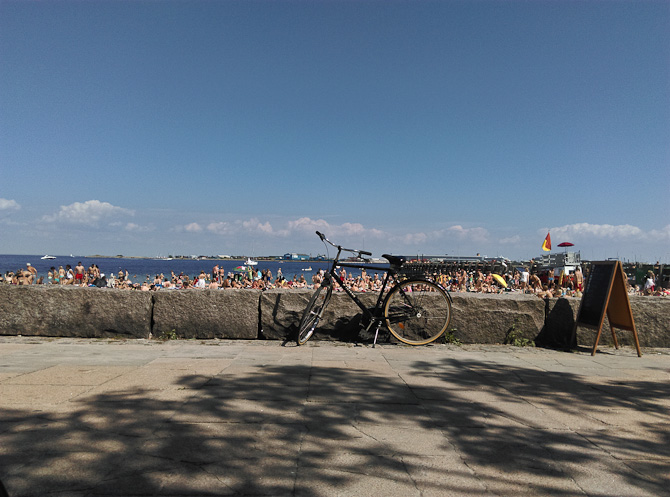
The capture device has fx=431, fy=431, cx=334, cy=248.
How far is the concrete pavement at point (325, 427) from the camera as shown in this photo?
2160 millimetres

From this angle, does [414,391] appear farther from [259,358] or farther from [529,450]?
[259,358]

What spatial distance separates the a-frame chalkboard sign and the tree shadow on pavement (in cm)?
208

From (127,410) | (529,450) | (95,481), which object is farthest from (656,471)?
(127,410)

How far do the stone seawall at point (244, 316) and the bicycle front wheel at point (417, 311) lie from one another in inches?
11.2

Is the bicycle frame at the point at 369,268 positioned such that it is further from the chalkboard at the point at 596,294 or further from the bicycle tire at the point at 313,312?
the chalkboard at the point at 596,294

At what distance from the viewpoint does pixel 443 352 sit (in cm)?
573

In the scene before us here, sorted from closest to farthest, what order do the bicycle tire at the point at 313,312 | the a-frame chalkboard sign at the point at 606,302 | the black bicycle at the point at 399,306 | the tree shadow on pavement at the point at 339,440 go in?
the tree shadow on pavement at the point at 339,440, the a-frame chalkboard sign at the point at 606,302, the bicycle tire at the point at 313,312, the black bicycle at the point at 399,306

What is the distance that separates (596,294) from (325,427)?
16.4 ft

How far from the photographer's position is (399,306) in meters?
6.29

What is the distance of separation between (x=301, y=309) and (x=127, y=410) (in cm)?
350

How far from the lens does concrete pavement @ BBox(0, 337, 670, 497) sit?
7.09 feet

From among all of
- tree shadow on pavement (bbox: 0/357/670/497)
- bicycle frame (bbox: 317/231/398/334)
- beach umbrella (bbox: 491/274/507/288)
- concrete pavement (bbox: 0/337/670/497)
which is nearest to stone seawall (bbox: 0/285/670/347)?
bicycle frame (bbox: 317/231/398/334)

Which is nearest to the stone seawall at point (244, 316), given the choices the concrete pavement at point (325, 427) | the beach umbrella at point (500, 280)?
the concrete pavement at point (325, 427)

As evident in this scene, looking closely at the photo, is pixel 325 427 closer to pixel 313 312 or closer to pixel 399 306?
pixel 313 312
